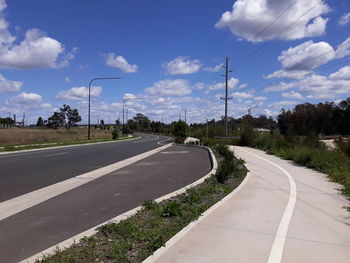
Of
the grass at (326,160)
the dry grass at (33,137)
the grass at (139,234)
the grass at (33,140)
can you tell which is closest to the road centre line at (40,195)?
the grass at (139,234)

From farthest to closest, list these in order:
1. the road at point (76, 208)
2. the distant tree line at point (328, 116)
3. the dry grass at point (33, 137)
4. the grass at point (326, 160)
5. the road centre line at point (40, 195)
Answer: the distant tree line at point (328, 116)
the dry grass at point (33, 137)
the grass at point (326, 160)
the road centre line at point (40, 195)
the road at point (76, 208)

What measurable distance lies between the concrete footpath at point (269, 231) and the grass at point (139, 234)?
0.25 m

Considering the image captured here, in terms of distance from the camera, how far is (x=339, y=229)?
5922mm

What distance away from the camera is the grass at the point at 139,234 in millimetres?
4574

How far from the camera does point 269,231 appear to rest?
5.74 m

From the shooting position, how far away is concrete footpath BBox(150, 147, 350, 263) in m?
4.66

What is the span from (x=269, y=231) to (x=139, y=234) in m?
2.23

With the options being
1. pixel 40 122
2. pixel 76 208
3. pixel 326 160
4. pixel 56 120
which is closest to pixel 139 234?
pixel 76 208

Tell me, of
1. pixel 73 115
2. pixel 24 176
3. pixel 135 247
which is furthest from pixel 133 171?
pixel 73 115

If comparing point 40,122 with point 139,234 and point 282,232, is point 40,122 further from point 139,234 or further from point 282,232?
point 282,232

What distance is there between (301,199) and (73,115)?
141828 millimetres

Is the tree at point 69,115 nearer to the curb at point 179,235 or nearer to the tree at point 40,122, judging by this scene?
the tree at point 40,122

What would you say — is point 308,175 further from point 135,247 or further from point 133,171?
point 135,247

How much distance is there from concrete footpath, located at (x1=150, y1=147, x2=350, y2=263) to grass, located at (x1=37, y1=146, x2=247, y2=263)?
0.25 m
